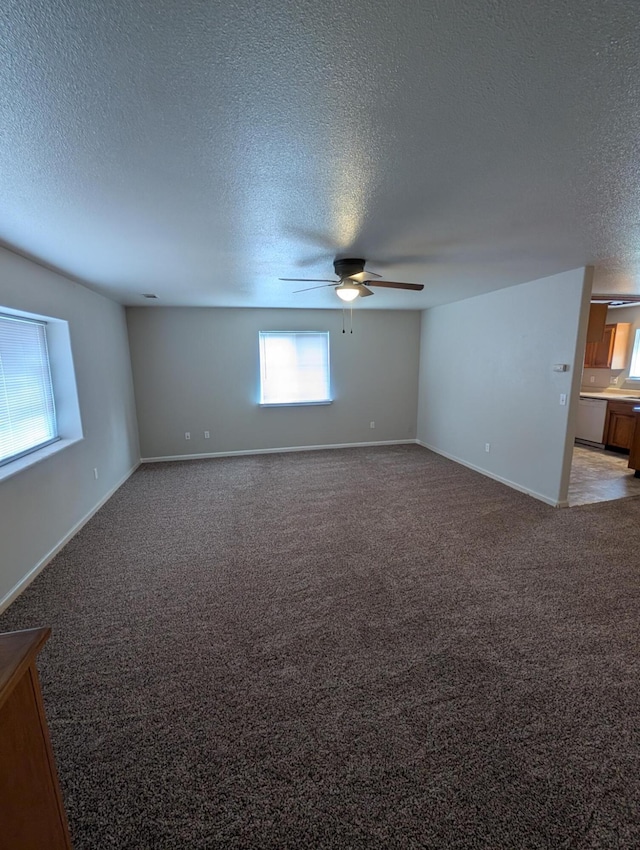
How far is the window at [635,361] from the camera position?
19.9 feet

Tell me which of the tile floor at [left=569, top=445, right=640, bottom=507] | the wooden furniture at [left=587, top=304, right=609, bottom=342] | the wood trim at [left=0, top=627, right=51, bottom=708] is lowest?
the tile floor at [left=569, top=445, right=640, bottom=507]

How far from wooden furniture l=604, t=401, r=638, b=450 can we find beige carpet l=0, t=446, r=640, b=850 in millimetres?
2885

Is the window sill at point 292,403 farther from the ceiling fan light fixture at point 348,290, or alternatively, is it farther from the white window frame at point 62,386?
the ceiling fan light fixture at point 348,290

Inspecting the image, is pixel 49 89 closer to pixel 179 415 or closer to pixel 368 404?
pixel 179 415

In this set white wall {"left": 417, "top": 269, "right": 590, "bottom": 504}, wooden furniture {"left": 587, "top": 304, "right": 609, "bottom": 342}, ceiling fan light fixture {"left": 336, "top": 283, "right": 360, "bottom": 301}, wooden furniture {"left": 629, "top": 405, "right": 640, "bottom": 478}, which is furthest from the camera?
wooden furniture {"left": 629, "top": 405, "right": 640, "bottom": 478}

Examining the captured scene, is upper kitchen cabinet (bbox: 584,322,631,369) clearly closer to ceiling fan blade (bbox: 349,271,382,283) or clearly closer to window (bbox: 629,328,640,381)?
window (bbox: 629,328,640,381)

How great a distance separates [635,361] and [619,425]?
4.56ft

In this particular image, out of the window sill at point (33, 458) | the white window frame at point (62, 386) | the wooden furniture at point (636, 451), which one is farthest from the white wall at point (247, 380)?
the wooden furniture at point (636, 451)

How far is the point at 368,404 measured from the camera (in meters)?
6.30

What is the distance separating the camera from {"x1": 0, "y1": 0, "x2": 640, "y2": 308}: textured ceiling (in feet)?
2.95

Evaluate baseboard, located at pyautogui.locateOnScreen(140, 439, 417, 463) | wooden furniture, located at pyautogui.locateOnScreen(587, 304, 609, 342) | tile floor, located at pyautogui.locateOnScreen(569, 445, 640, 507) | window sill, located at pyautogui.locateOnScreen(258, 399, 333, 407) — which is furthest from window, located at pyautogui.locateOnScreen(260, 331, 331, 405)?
tile floor, located at pyautogui.locateOnScreen(569, 445, 640, 507)

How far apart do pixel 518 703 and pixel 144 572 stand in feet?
8.32

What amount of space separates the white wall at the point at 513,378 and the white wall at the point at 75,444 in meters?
4.82

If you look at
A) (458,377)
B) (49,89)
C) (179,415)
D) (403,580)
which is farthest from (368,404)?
(49,89)
